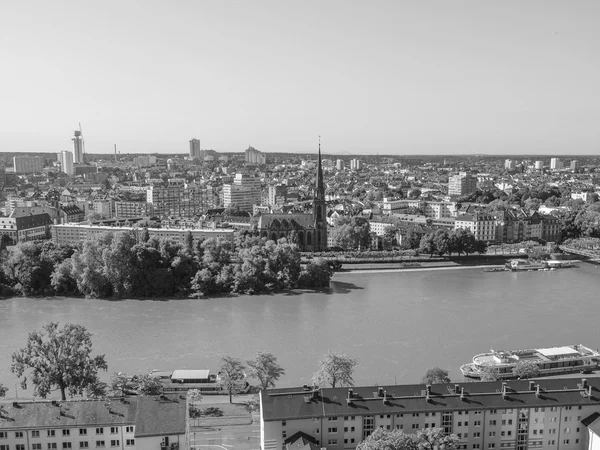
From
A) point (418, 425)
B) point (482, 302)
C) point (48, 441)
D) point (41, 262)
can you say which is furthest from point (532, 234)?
point (48, 441)

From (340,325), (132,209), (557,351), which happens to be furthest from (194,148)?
(557,351)

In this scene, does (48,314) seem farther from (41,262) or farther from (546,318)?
(546,318)

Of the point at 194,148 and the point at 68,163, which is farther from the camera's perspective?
the point at 194,148

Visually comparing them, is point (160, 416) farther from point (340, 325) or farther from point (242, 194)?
point (242, 194)

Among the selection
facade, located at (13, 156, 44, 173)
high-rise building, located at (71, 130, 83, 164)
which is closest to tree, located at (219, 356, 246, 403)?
facade, located at (13, 156, 44, 173)

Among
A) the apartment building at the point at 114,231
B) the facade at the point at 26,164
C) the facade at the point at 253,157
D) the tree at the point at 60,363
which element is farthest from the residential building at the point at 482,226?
the facade at the point at 253,157

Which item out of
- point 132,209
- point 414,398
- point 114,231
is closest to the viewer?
point 414,398
